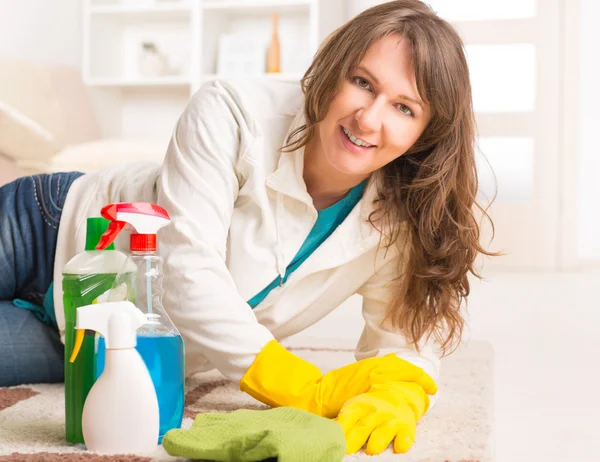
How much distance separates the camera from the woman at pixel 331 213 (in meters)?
1.13

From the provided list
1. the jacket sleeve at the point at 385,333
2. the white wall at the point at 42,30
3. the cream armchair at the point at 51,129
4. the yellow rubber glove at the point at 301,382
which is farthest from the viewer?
the white wall at the point at 42,30

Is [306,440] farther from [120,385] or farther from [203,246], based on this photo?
[203,246]

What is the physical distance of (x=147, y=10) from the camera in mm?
4492

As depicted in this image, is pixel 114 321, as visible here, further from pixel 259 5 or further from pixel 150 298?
pixel 259 5

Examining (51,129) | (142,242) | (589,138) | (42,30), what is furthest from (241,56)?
(142,242)

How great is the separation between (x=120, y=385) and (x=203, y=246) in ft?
0.99

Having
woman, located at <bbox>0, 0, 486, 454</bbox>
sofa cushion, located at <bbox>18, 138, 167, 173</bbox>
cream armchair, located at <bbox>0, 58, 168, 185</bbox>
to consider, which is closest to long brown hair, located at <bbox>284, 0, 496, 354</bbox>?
woman, located at <bbox>0, 0, 486, 454</bbox>

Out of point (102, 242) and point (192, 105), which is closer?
point (102, 242)

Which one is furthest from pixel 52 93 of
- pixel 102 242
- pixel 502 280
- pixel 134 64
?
pixel 102 242

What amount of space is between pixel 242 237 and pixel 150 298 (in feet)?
1.05

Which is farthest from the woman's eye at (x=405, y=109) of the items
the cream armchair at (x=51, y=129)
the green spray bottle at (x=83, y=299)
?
the cream armchair at (x=51, y=129)

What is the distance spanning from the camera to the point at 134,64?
4.80 m

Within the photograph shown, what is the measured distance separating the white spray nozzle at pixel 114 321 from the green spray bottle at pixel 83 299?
5 centimetres

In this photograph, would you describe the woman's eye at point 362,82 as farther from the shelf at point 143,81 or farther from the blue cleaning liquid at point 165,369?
the shelf at point 143,81
